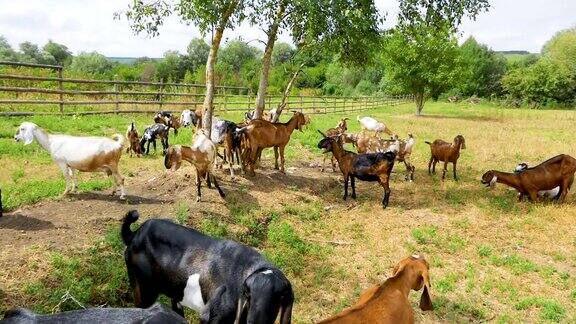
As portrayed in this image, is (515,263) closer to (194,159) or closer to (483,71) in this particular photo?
(194,159)

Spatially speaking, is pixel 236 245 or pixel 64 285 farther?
pixel 64 285

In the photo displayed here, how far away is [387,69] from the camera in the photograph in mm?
36688

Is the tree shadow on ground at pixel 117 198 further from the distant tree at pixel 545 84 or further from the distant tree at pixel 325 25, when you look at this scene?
the distant tree at pixel 545 84

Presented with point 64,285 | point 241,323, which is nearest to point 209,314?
point 241,323

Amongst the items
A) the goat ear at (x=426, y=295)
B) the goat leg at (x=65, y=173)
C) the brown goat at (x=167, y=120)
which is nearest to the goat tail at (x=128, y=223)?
the goat ear at (x=426, y=295)

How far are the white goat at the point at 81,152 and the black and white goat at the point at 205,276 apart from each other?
367 cm

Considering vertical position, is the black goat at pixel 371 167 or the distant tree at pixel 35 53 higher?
the distant tree at pixel 35 53

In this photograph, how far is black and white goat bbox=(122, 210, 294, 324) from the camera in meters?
3.58

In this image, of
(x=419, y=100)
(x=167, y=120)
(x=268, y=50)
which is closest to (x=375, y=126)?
(x=167, y=120)

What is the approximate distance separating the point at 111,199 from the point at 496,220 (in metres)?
7.25

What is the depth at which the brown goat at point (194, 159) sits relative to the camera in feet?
27.4

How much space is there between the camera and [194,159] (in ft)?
27.7

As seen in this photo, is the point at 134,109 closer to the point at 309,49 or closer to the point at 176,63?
the point at 309,49

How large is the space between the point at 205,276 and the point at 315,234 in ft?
14.5
